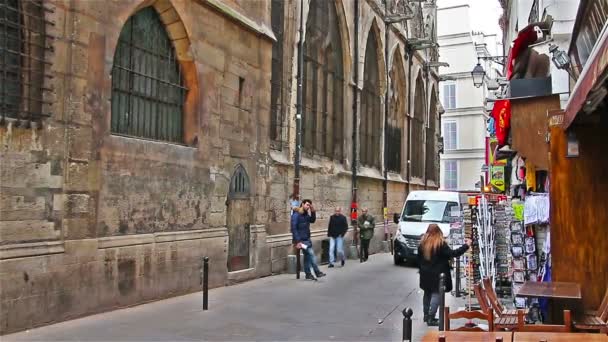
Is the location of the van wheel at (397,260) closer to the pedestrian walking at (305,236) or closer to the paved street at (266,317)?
the pedestrian walking at (305,236)

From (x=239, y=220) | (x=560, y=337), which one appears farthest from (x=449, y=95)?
(x=560, y=337)

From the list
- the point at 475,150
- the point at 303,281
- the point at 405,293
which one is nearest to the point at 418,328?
the point at 405,293

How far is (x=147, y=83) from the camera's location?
10.0 m

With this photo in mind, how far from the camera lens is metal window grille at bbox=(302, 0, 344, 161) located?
16.9 metres

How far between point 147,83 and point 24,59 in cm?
267

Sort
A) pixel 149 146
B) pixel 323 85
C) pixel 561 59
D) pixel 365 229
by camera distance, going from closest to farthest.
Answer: pixel 561 59, pixel 149 146, pixel 365 229, pixel 323 85

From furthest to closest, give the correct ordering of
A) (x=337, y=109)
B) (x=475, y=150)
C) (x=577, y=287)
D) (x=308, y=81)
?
(x=475, y=150)
(x=337, y=109)
(x=308, y=81)
(x=577, y=287)

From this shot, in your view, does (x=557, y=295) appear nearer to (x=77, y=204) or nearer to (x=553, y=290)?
(x=553, y=290)

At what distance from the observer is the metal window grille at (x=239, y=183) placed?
12.0 meters

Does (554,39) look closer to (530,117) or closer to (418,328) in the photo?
(530,117)

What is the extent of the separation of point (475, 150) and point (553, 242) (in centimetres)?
4002

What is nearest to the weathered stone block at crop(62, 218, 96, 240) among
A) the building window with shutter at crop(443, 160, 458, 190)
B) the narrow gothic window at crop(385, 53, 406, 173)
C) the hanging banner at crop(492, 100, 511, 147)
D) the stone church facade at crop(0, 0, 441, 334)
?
the stone church facade at crop(0, 0, 441, 334)

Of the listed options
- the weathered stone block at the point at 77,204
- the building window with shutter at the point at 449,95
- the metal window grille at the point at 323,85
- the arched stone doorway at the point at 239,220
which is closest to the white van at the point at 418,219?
the metal window grille at the point at 323,85

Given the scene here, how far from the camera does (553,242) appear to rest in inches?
270
